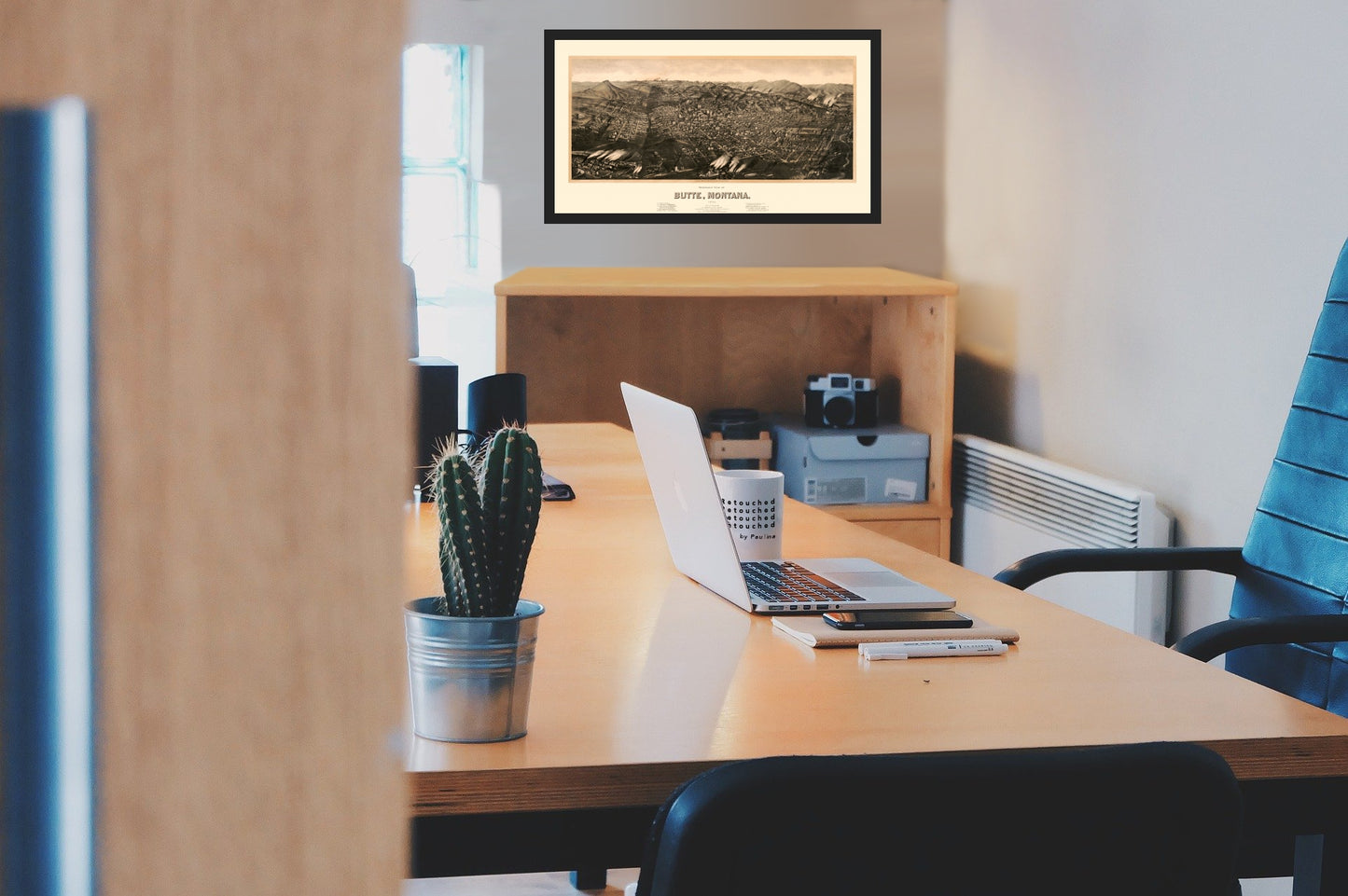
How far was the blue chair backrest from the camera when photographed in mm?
1741

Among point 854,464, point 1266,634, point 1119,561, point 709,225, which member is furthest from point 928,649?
point 709,225

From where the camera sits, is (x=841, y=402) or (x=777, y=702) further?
(x=841, y=402)

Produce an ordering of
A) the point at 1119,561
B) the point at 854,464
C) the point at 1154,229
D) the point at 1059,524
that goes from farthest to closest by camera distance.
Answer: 1. the point at 854,464
2. the point at 1059,524
3. the point at 1154,229
4. the point at 1119,561

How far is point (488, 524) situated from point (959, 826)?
1.32 ft

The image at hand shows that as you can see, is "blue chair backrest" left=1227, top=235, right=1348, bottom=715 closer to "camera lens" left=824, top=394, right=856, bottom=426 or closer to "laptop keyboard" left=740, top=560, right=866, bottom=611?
"laptop keyboard" left=740, top=560, right=866, bottom=611

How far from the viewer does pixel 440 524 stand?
39.5 inches

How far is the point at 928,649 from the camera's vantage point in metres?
1.32

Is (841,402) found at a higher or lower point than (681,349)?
lower

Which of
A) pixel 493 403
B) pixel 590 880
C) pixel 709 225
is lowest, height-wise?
pixel 590 880

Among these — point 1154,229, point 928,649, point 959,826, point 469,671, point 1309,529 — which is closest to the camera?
point 959,826

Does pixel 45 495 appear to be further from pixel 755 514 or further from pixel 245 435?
pixel 755 514

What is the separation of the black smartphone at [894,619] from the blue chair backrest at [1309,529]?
60 cm

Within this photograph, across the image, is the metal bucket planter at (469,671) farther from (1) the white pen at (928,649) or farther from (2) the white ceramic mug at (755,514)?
(2) the white ceramic mug at (755,514)

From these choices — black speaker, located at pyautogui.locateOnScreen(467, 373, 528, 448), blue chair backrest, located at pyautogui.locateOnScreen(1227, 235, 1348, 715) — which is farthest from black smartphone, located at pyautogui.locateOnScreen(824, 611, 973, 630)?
black speaker, located at pyautogui.locateOnScreen(467, 373, 528, 448)
